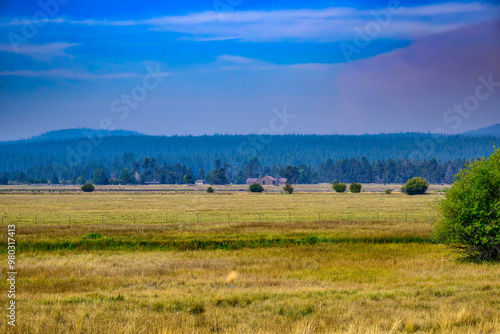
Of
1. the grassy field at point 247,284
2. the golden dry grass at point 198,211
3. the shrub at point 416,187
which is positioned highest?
the shrub at point 416,187

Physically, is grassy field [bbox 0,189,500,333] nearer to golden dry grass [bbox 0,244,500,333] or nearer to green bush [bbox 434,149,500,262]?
golden dry grass [bbox 0,244,500,333]

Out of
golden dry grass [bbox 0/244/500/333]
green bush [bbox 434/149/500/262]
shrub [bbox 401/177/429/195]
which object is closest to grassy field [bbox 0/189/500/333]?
golden dry grass [bbox 0/244/500/333]

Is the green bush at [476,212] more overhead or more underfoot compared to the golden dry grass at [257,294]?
more overhead

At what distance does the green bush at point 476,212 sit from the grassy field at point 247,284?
1.44 m

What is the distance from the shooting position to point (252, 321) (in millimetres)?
→ 13836

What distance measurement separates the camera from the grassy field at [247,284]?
532 inches

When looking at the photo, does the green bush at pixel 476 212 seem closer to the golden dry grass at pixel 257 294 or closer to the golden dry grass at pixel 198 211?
the golden dry grass at pixel 257 294

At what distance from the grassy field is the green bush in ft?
4.74

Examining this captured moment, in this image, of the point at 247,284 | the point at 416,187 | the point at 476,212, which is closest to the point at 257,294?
the point at 247,284

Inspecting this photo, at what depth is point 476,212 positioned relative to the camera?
2441cm

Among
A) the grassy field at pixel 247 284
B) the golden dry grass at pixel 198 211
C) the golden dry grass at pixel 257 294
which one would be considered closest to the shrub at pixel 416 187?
the golden dry grass at pixel 198 211

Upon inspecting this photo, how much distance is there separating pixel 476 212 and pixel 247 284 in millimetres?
12543

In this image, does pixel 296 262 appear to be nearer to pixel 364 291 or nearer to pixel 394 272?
pixel 394 272

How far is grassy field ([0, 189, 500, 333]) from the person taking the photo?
13.5 meters
